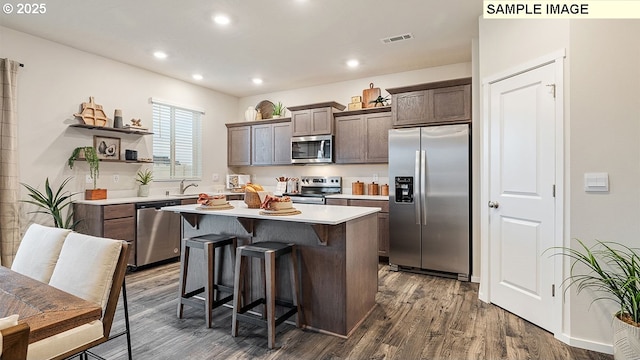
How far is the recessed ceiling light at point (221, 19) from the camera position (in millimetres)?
3189

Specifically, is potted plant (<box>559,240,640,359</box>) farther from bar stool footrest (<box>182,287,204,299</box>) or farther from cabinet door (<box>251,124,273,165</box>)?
cabinet door (<box>251,124,273,165</box>)

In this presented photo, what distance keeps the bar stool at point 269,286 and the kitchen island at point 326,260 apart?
0.09 m

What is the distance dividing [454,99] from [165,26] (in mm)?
3316

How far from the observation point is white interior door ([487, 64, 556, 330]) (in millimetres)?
2480

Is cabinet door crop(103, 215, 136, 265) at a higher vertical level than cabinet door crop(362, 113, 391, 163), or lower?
lower

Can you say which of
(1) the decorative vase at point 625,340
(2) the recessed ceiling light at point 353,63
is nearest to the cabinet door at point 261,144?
(2) the recessed ceiling light at point 353,63

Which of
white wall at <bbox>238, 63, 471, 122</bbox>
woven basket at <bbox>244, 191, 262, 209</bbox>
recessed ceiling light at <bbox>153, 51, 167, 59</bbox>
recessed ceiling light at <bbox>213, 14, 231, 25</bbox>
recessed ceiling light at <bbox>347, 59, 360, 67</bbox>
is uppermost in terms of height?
recessed ceiling light at <bbox>347, 59, 360, 67</bbox>

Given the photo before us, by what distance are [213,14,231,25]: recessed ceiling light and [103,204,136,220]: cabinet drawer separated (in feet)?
7.95

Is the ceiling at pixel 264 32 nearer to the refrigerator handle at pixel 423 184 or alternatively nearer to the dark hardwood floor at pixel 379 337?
the refrigerator handle at pixel 423 184

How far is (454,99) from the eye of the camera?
3.86m

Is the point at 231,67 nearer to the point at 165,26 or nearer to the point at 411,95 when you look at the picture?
the point at 165,26

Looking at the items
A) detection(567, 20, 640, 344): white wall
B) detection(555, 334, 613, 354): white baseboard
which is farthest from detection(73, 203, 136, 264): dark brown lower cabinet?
detection(567, 20, 640, 344): white wall

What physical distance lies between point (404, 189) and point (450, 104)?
1.17m

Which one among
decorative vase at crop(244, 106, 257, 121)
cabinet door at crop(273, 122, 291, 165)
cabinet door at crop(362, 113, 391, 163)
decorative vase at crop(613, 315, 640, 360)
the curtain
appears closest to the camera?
decorative vase at crop(613, 315, 640, 360)
